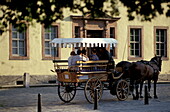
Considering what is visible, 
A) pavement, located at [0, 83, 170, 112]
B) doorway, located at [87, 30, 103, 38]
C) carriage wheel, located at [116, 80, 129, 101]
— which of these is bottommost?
pavement, located at [0, 83, 170, 112]

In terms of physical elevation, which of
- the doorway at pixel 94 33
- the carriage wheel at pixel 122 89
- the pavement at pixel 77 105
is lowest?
the pavement at pixel 77 105

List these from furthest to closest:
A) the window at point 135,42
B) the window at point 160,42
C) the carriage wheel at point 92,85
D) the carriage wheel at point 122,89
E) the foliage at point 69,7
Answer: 1. the window at point 160,42
2. the window at point 135,42
3. the carriage wheel at point 122,89
4. the carriage wheel at point 92,85
5. the foliage at point 69,7

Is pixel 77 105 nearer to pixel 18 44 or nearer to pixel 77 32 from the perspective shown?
pixel 18 44

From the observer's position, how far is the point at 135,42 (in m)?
31.4

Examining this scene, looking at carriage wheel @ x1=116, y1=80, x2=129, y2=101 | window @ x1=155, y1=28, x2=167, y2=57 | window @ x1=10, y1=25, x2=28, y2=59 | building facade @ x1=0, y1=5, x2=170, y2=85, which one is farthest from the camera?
window @ x1=155, y1=28, x2=167, y2=57

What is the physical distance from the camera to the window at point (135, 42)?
103 ft

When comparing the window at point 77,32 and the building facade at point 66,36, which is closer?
the building facade at point 66,36

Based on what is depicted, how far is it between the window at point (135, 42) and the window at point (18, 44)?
→ 287 inches

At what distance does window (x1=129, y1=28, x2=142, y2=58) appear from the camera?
103ft

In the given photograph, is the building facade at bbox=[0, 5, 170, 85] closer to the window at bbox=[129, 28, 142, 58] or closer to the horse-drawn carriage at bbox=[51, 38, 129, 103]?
the window at bbox=[129, 28, 142, 58]

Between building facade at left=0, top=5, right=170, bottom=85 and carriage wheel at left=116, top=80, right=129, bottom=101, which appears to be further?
building facade at left=0, top=5, right=170, bottom=85

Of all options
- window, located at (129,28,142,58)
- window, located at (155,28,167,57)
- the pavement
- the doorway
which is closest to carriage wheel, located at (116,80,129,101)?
the pavement

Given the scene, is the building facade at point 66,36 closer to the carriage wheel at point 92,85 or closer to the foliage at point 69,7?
the carriage wheel at point 92,85

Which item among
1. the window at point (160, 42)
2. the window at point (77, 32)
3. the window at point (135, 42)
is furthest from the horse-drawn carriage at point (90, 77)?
the window at point (160, 42)
